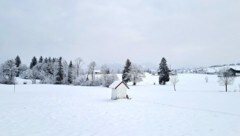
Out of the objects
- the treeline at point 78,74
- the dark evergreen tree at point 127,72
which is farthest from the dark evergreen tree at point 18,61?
the dark evergreen tree at point 127,72

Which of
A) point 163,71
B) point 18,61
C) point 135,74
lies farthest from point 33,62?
point 163,71

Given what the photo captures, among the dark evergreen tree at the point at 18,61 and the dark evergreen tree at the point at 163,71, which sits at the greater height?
the dark evergreen tree at the point at 18,61

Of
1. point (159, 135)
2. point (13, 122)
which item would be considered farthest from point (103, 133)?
point (13, 122)

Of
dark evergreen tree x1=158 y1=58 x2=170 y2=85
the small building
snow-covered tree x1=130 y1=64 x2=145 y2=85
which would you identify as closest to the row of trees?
snow-covered tree x1=130 y1=64 x2=145 y2=85

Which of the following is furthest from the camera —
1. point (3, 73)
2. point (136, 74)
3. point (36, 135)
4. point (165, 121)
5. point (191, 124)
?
point (3, 73)

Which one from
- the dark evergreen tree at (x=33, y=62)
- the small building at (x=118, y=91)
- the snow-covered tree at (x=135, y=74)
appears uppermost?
the dark evergreen tree at (x=33, y=62)

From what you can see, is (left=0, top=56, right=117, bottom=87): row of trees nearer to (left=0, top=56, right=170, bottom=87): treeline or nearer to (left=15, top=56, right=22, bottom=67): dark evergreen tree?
(left=0, top=56, right=170, bottom=87): treeline

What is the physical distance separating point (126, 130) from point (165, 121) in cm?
495

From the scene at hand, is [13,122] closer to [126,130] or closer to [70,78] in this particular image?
[126,130]

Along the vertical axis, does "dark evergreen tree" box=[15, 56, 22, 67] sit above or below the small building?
above

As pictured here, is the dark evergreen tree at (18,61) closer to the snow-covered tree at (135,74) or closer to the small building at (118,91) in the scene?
the snow-covered tree at (135,74)

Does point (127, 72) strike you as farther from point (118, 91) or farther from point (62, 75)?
point (118, 91)

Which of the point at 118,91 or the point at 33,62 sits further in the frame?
the point at 33,62

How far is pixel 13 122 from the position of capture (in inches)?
714
